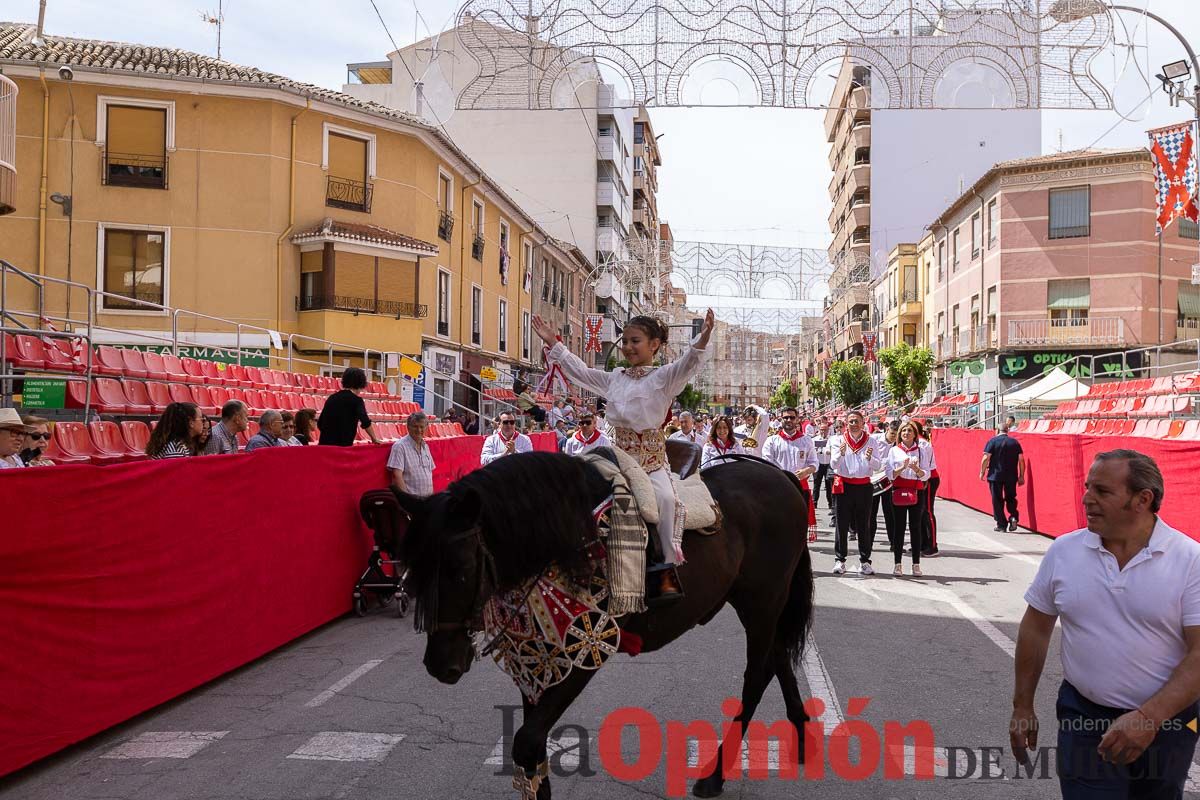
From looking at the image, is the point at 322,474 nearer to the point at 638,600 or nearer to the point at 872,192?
the point at 638,600

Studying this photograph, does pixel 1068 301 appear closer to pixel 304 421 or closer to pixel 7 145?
pixel 304 421

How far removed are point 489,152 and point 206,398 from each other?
41686 mm

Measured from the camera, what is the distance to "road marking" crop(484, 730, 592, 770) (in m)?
5.07

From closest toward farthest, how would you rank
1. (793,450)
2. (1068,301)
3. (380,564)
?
(380,564) → (793,450) → (1068,301)

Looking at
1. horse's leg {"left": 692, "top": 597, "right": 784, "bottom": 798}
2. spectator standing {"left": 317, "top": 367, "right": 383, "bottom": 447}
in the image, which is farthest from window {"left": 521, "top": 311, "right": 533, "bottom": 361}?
horse's leg {"left": 692, "top": 597, "right": 784, "bottom": 798}

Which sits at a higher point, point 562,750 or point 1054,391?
point 1054,391

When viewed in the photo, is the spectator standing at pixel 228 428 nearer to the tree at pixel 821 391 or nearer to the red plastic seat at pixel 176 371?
the red plastic seat at pixel 176 371

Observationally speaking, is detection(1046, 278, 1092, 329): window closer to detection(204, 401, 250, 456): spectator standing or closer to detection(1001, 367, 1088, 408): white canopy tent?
detection(1001, 367, 1088, 408): white canopy tent

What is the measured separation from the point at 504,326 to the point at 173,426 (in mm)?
33289

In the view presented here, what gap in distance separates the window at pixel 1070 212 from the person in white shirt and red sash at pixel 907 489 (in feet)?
106

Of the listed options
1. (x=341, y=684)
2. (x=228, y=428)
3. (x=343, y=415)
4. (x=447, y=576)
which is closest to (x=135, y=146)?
A: (x=343, y=415)

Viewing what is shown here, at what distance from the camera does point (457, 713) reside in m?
6.02

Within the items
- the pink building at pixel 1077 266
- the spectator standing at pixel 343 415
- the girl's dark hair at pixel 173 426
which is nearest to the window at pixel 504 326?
the pink building at pixel 1077 266

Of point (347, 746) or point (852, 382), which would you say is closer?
point (347, 746)
